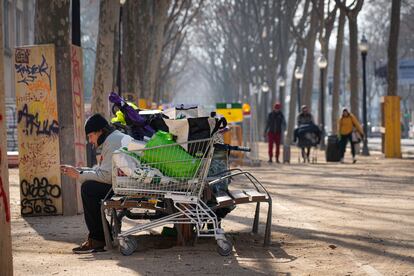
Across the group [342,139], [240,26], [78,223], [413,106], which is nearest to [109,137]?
[78,223]

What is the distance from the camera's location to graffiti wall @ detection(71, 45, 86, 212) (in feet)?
42.3

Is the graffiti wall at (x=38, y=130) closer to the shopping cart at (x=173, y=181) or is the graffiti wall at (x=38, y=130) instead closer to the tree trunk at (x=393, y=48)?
the shopping cart at (x=173, y=181)

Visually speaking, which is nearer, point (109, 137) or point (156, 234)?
point (109, 137)

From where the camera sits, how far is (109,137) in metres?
9.41

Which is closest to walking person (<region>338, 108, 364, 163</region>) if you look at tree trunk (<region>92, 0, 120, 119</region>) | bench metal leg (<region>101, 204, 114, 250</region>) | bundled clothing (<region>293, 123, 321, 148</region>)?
bundled clothing (<region>293, 123, 321, 148</region>)

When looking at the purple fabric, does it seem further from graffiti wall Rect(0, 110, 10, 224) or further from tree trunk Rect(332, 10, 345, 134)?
tree trunk Rect(332, 10, 345, 134)

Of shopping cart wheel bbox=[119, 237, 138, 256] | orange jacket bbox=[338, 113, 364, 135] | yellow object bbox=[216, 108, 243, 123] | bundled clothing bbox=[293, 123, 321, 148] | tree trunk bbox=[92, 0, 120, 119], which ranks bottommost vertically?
shopping cart wheel bbox=[119, 237, 138, 256]

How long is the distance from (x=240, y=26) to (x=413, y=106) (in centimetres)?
3350

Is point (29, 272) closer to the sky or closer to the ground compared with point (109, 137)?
closer to the ground

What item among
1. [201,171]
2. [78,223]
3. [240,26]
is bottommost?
[78,223]

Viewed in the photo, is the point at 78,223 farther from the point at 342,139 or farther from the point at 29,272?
the point at 342,139

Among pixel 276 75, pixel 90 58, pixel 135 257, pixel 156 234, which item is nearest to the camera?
pixel 135 257

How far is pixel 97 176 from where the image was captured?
9281 millimetres

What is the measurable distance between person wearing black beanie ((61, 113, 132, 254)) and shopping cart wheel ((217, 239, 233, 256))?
128cm
